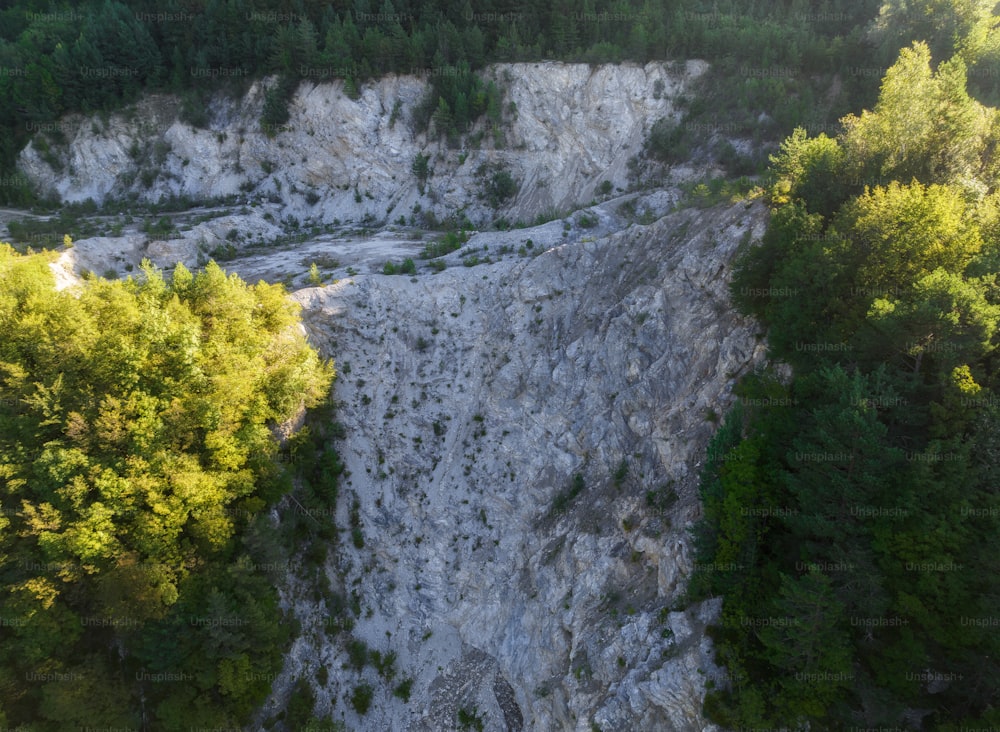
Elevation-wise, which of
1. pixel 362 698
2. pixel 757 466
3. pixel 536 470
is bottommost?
pixel 362 698

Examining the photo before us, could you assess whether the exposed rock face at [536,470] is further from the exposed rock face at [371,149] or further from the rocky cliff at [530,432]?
the exposed rock face at [371,149]

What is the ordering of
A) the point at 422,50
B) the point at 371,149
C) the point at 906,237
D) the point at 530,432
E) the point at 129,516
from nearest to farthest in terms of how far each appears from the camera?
1. the point at 906,237
2. the point at 129,516
3. the point at 530,432
4. the point at 422,50
5. the point at 371,149

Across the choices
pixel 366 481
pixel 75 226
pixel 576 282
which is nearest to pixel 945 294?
pixel 576 282

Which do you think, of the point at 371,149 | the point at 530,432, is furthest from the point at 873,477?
the point at 371,149

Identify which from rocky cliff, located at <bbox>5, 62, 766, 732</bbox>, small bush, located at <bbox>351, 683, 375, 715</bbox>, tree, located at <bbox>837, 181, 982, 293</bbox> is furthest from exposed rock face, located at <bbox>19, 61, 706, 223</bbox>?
small bush, located at <bbox>351, 683, 375, 715</bbox>

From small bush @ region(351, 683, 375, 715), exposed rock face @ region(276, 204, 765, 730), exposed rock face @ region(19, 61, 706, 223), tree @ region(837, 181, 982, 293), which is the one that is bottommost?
small bush @ region(351, 683, 375, 715)

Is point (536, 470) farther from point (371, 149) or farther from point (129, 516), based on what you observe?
point (371, 149)

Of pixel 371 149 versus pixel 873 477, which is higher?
pixel 371 149

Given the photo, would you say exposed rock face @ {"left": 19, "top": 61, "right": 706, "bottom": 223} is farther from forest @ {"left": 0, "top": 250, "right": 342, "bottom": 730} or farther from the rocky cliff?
forest @ {"left": 0, "top": 250, "right": 342, "bottom": 730}
